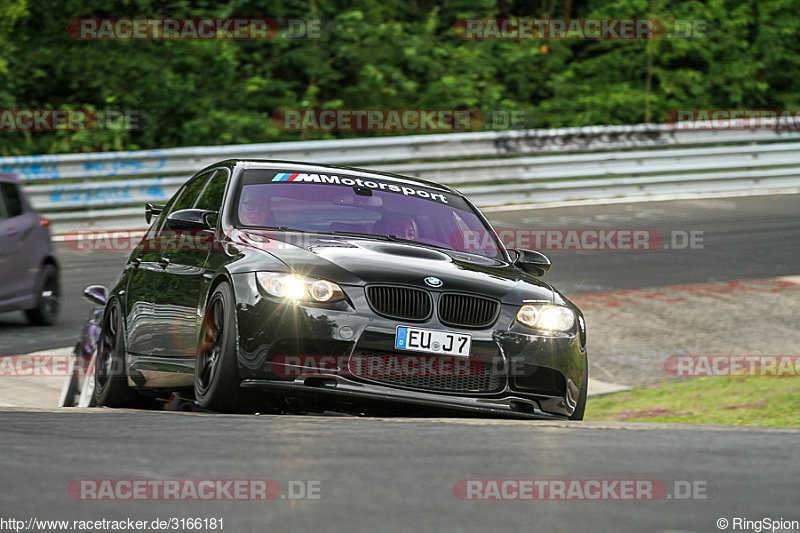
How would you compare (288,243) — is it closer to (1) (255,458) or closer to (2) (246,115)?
(1) (255,458)

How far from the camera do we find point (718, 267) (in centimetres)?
1459

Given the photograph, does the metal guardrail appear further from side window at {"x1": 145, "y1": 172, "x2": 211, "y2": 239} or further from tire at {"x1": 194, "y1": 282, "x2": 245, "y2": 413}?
tire at {"x1": 194, "y1": 282, "x2": 245, "y2": 413}

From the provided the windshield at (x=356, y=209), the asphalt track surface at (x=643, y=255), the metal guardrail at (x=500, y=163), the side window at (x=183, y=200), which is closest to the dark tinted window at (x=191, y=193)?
the side window at (x=183, y=200)

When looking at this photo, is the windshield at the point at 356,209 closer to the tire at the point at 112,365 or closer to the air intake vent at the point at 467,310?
the air intake vent at the point at 467,310

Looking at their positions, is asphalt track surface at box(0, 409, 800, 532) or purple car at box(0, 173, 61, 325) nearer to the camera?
asphalt track surface at box(0, 409, 800, 532)

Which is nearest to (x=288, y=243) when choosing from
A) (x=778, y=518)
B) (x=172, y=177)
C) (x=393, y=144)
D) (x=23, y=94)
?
(x=778, y=518)

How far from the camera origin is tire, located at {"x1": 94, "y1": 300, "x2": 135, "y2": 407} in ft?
25.1

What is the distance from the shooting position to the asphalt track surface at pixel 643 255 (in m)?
12.4

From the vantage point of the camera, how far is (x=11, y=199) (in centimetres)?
1200

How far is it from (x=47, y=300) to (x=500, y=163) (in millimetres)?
8737

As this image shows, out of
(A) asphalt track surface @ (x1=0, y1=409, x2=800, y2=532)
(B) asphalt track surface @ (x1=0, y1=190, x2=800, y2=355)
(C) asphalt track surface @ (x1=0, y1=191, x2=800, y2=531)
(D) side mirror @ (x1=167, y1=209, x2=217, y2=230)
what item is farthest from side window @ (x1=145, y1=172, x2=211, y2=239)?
(B) asphalt track surface @ (x1=0, y1=190, x2=800, y2=355)

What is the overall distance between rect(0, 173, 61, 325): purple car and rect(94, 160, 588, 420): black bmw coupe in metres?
4.13

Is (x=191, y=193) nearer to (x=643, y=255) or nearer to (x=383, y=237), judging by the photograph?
(x=383, y=237)

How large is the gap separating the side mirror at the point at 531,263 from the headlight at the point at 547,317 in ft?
3.62
